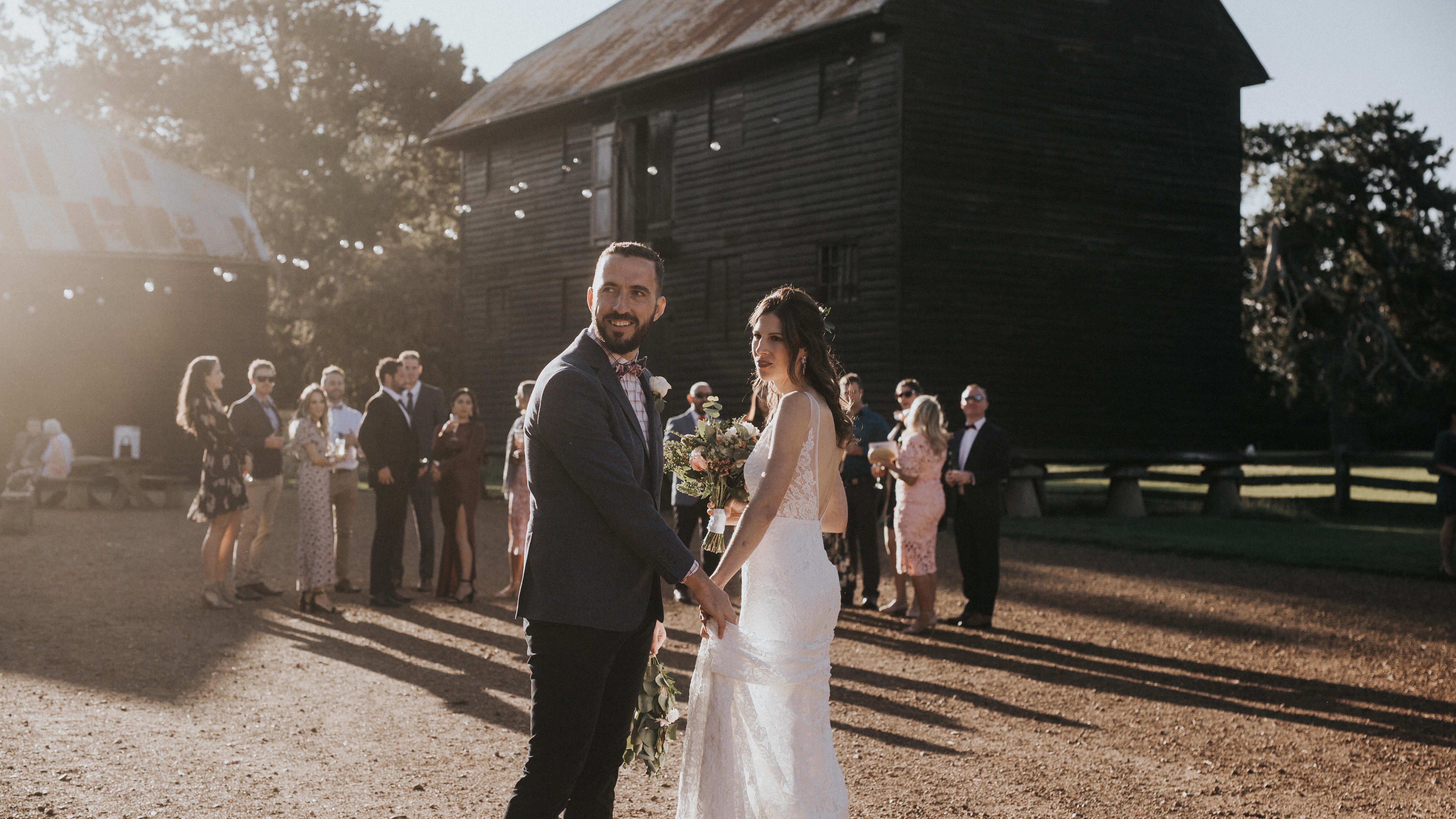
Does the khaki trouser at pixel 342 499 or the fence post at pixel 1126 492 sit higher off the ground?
the khaki trouser at pixel 342 499

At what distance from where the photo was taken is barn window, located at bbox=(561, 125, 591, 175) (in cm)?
2733

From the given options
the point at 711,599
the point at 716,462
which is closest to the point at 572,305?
the point at 716,462

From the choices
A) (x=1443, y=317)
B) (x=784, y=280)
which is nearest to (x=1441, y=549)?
(x=784, y=280)

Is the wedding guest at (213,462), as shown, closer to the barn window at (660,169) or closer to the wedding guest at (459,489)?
the wedding guest at (459,489)

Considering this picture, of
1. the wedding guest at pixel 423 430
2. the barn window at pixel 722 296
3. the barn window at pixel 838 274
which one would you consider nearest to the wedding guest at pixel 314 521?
the wedding guest at pixel 423 430

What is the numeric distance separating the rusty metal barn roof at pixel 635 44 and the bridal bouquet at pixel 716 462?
16797 millimetres

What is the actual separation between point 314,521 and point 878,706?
5586 mm

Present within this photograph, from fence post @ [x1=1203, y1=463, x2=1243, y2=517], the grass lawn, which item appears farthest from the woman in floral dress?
fence post @ [x1=1203, y1=463, x2=1243, y2=517]

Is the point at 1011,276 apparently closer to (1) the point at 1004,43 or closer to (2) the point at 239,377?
(1) the point at 1004,43

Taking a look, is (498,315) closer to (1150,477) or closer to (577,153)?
(577,153)

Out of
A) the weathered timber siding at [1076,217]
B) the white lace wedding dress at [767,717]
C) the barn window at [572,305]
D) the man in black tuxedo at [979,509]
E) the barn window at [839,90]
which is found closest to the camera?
the white lace wedding dress at [767,717]

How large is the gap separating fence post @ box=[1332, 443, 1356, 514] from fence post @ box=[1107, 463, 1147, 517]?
4184 mm

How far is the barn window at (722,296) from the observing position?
942 inches

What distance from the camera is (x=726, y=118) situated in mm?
24078
